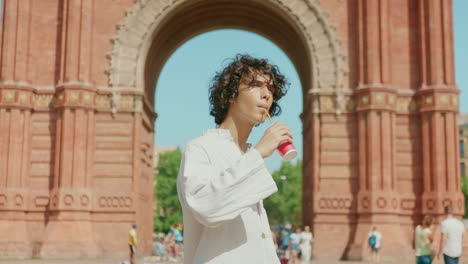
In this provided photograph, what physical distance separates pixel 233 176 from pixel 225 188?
0.26ft

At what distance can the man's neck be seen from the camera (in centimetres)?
366

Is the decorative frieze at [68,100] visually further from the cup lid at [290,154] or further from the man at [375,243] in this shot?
the cup lid at [290,154]

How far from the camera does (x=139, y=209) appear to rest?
95.0 ft

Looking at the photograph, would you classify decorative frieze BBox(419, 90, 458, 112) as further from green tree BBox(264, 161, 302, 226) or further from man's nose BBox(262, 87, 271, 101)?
green tree BBox(264, 161, 302, 226)

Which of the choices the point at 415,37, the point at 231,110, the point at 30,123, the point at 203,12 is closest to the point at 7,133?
the point at 30,123

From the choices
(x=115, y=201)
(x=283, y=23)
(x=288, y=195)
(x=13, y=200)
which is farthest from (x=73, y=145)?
(x=288, y=195)

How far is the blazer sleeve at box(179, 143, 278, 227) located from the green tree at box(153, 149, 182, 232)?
3449 inches

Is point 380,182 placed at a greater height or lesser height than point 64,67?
lesser

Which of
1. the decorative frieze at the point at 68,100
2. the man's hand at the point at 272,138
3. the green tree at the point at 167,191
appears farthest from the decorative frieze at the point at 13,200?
the green tree at the point at 167,191

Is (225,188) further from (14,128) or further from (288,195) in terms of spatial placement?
(288,195)

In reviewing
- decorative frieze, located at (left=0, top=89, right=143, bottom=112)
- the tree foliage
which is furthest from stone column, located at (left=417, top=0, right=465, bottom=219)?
the tree foliage

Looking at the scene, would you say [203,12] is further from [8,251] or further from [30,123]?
[8,251]

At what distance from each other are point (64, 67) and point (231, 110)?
25.6m

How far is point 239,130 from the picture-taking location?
3676 mm
